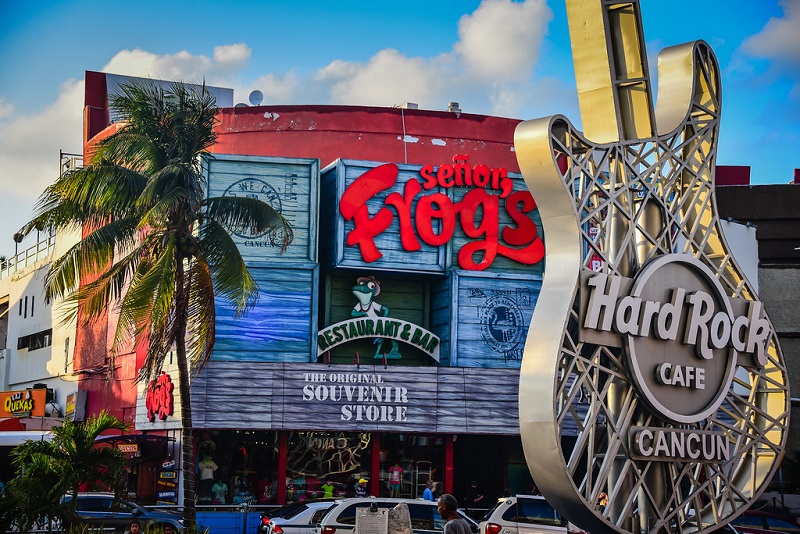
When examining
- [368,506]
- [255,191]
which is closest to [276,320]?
[255,191]

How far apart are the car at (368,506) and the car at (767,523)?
722 cm

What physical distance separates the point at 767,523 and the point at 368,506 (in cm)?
999

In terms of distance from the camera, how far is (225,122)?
34062mm

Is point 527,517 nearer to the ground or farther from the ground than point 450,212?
nearer to the ground

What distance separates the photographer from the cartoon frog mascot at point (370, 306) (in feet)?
106

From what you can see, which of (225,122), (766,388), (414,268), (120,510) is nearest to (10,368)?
(225,122)

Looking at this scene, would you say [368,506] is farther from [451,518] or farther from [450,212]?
[450,212]

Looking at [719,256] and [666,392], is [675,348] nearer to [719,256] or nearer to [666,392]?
[666,392]

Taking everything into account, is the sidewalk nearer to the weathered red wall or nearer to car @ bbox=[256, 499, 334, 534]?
the weathered red wall

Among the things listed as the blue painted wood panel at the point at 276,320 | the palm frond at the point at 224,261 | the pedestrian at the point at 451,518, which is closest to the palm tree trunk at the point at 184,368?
the palm frond at the point at 224,261

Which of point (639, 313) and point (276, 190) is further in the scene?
point (276, 190)

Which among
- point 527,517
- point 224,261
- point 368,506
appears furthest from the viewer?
point 224,261

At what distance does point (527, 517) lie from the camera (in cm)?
2166

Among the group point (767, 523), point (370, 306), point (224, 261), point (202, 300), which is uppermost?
point (370, 306)
